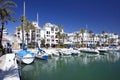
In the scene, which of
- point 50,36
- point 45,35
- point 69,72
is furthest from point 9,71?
point 50,36

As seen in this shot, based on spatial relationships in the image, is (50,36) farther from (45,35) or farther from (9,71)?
(9,71)

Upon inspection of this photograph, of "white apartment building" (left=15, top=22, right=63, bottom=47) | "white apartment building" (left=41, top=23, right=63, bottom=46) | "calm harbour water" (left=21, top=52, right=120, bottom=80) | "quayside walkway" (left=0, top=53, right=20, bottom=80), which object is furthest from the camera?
"white apartment building" (left=41, top=23, right=63, bottom=46)

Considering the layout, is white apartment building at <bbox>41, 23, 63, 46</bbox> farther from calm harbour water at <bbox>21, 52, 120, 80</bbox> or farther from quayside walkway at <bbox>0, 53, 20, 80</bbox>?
quayside walkway at <bbox>0, 53, 20, 80</bbox>

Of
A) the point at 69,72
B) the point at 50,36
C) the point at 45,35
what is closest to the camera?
the point at 69,72

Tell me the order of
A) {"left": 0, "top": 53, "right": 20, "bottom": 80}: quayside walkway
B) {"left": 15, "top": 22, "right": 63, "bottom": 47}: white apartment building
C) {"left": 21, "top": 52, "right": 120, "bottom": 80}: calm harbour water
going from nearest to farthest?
1. {"left": 0, "top": 53, "right": 20, "bottom": 80}: quayside walkway
2. {"left": 21, "top": 52, "right": 120, "bottom": 80}: calm harbour water
3. {"left": 15, "top": 22, "right": 63, "bottom": 47}: white apartment building

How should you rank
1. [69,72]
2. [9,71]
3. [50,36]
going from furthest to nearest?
1. [50,36]
2. [69,72]
3. [9,71]

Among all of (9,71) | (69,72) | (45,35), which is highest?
(45,35)

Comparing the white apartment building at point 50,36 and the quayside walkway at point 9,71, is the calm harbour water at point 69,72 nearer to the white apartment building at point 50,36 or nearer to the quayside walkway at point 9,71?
the quayside walkway at point 9,71

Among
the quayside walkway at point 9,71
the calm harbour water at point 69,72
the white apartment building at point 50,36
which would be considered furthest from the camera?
the white apartment building at point 50,36

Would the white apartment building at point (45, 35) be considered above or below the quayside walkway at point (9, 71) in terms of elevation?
above

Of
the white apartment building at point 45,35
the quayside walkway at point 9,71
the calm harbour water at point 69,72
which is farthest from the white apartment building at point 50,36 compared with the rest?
the quayside walkway at point 9,71

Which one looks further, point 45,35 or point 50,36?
point 50,36

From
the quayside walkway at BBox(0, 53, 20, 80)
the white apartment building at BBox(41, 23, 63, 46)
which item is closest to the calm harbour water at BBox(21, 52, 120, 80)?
the quayside walkway at BBox(0, 53, 20, 80)

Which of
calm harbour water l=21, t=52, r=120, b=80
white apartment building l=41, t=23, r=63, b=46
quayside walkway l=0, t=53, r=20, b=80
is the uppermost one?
white apartment building l=41, t=23, r=63, b=46
